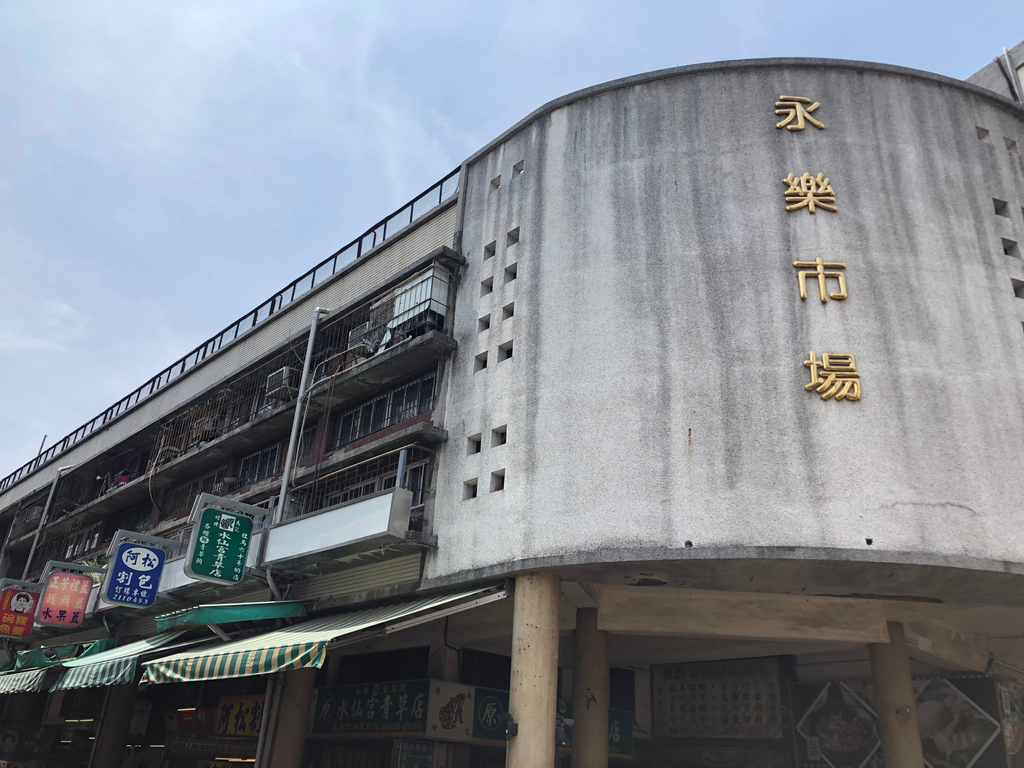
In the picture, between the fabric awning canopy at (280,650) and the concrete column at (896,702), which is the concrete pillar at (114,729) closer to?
the fabric awning canopy at (280,650)

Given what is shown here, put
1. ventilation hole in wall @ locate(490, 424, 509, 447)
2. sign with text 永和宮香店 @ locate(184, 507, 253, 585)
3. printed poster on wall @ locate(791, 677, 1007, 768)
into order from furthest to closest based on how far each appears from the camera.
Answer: printed poster on wall @ locate(791, 677, 1007, 768) → sign with text 永和宮香店 @ locate(184, 507, 253, 585) → ventilation hole in wall @ locate(490, 424, 509, 447)

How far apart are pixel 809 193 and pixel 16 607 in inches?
1051

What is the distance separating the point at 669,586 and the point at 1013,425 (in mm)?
6613

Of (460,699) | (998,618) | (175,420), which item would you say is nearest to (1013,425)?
(998,618)

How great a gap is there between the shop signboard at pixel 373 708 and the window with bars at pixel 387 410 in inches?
239

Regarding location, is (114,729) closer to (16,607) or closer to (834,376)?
(16,607)

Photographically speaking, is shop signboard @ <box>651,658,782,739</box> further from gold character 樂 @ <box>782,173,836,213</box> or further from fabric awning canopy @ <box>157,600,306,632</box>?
gold character 樂 @ <box>782,173,836,213</box>

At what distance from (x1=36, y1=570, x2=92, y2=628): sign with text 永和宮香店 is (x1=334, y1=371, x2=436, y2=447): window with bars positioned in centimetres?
963

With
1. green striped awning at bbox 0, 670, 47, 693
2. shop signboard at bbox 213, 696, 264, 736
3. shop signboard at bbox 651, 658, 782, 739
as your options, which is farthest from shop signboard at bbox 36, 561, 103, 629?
shop signboard at bbox 651, 658, 782, 739

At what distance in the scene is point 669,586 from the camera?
15047 mm

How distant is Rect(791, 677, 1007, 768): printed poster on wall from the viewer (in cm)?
1862

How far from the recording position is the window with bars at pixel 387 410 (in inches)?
744

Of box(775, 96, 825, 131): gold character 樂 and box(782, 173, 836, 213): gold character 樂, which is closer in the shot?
box(782, 173, 836, 213): gold character 樂

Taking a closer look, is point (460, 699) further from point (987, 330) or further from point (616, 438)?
point (987, 330)
